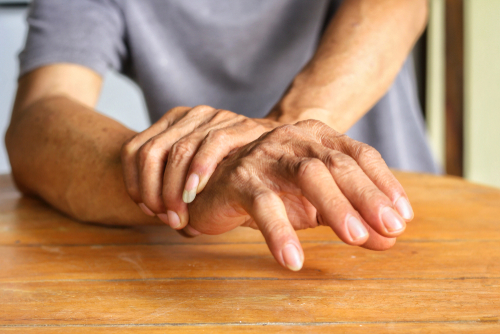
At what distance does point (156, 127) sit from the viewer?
0.56m

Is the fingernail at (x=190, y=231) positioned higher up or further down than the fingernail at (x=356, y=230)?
further down

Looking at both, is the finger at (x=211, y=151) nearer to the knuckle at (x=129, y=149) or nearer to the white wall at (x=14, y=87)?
the knuckle at (x=129, y=149)

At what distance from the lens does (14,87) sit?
2.87 m

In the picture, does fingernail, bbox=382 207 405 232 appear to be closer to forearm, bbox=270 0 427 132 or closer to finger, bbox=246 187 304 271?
finger, bbox=246 187 304 271

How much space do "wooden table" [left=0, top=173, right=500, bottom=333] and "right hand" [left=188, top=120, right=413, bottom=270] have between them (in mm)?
47

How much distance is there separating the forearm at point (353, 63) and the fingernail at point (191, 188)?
24 cm

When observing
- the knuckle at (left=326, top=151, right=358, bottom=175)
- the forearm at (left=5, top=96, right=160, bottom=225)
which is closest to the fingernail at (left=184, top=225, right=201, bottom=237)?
the forearm at (left=5, top=96, right=160, bottom=225)

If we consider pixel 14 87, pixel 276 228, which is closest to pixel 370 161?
pixel 276 228

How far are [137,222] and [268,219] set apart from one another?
329 millimetres

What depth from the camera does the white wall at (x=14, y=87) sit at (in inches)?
110

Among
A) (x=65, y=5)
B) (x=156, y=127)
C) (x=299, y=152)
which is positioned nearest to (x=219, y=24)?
(x=65, y=5)

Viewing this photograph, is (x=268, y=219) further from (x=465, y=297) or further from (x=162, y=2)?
(x=162, y=2)

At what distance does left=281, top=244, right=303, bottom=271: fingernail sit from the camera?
0.31m

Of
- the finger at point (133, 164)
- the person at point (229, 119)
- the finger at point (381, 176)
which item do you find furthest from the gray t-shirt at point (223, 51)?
the finger at point (381, 176)
